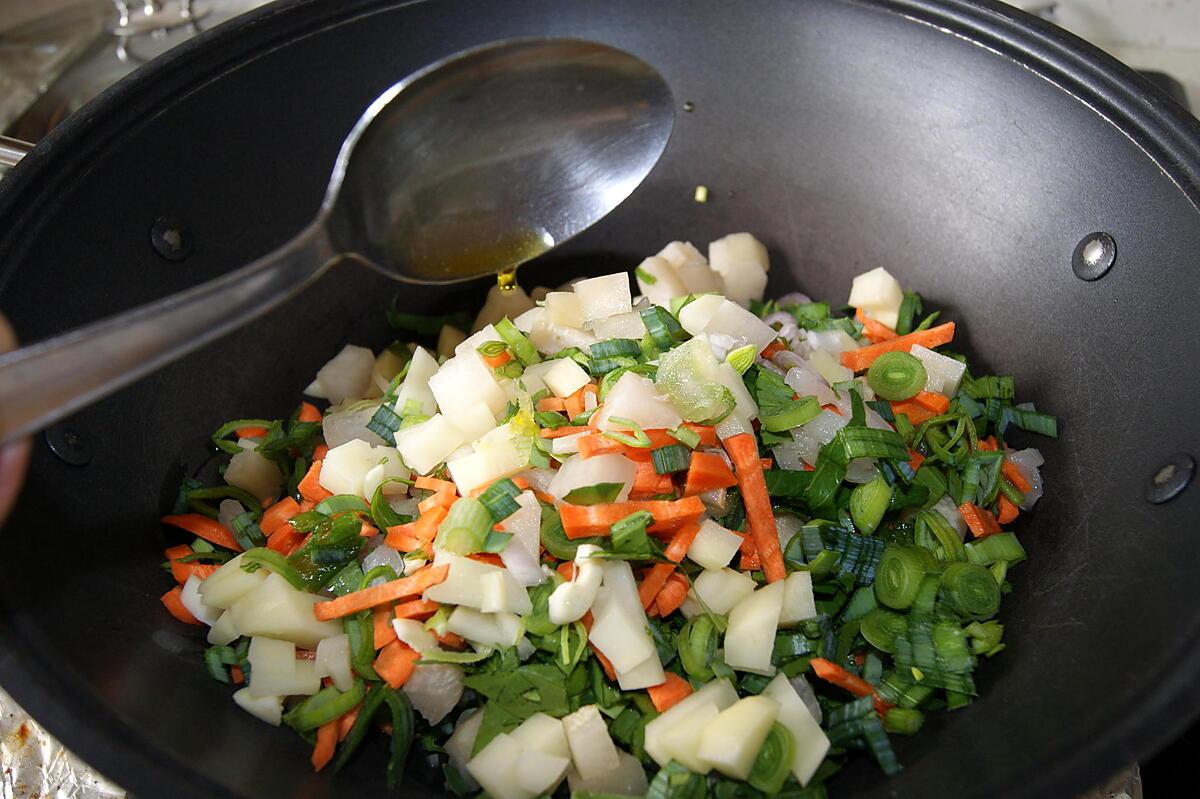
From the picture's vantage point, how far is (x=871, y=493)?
1659 mm

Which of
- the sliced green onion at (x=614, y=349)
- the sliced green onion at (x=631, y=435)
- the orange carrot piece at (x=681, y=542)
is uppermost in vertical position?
the sliced green onion at (x=614, y=349)

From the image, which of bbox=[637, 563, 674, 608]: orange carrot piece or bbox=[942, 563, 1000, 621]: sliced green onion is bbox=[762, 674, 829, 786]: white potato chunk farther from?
bbox=[942, 563, 1000, 621]: sliced green onion

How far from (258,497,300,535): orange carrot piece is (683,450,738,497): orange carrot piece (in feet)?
2.65

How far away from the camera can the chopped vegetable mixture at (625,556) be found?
1.48m

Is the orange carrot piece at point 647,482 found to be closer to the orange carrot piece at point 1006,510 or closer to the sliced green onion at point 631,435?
the sliced green onion at point 631,435

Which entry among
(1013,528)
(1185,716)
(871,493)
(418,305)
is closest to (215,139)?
(418,305)

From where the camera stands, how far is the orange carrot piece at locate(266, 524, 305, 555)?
1.73 metres

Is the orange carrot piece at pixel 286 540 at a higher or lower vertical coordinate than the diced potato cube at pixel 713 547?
lower

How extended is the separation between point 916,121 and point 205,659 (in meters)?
1.86

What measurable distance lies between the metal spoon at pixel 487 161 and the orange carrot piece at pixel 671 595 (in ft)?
2.53

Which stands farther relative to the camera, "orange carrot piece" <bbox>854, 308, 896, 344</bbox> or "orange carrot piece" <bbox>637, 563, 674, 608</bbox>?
"orange carrot piece" <bbox>854, 308, 896, 344</bbox>

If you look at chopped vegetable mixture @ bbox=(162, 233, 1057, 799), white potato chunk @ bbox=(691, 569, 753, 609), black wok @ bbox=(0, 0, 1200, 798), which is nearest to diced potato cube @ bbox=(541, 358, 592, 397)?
chopped vegetable mixture @ bbox=(162, 233, 1057, 799)

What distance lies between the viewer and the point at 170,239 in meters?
1.88

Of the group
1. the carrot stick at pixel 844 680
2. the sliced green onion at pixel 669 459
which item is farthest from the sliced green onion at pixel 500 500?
the carrot stick at pixel 844 680
